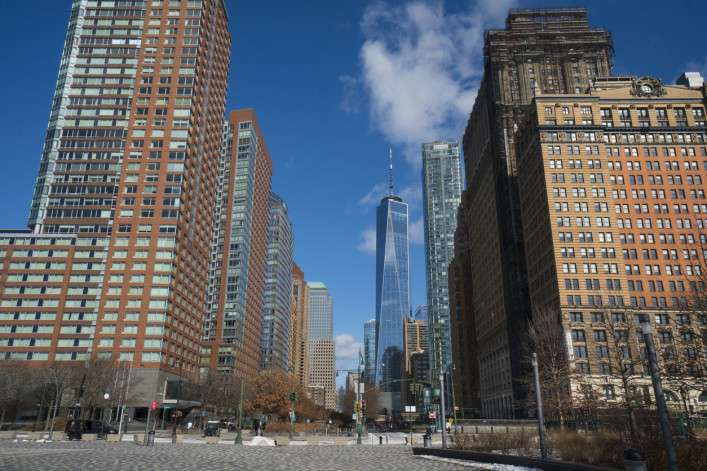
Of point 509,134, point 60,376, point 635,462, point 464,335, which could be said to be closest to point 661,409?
point 635,462

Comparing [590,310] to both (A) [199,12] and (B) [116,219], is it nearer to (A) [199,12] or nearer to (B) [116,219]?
(B) [116,219]

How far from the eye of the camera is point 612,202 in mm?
98688

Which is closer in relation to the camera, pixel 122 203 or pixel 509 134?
pixel 122 203

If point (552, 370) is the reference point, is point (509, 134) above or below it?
above

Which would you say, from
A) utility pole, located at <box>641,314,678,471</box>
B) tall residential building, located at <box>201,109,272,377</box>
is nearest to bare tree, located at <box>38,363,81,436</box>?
tall residential building, located at <box>201,109,272,377</box>

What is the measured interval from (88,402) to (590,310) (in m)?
83.6

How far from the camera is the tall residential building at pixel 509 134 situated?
4815 inches

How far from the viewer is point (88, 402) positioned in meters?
81.8

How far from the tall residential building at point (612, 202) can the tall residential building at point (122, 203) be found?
7226 cm

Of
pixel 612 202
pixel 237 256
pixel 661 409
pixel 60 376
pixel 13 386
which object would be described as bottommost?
pixel 661 409

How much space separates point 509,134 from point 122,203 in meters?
91.1

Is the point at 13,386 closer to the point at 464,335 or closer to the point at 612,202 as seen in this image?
the point at 612,202

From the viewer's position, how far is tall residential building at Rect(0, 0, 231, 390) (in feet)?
329

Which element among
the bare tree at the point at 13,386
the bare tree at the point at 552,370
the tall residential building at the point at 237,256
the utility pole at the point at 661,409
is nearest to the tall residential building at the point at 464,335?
the tall residential building at the point at 237,256
